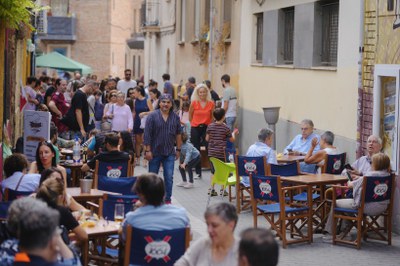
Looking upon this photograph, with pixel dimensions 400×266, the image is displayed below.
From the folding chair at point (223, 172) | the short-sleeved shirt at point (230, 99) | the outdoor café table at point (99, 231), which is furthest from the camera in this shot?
the short-sleeved shirt at point (230, 99)

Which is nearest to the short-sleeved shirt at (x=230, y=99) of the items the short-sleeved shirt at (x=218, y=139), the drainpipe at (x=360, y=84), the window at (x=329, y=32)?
the window at (x=329, y=32)

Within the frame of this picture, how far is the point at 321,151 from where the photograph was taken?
49.0 feet

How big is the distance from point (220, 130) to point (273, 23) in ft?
17.1

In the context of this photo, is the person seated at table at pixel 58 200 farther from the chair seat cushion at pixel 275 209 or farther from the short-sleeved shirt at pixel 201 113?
the short-sleeved shirt at pixel 201 113

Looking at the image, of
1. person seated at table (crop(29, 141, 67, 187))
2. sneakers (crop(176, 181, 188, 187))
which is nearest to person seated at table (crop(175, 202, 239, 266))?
person seated at table (crop(29, 141, 67, 187))

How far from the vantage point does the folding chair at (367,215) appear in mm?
12578

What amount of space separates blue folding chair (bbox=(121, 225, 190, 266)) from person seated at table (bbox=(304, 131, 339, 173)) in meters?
6.97

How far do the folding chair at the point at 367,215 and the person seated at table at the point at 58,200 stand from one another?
198 inches

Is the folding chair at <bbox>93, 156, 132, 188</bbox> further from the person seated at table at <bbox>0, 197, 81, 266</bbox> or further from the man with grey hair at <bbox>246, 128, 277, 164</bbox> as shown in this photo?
the person seated at table at <bbox>0, 197, 81, 266</bbox>

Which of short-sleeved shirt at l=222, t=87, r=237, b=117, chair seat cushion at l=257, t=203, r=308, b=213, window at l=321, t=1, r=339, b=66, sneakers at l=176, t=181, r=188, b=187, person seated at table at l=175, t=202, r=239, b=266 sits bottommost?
sneakers at l=176, t=181, r=188, b=187

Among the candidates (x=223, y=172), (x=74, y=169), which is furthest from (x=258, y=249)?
(x=223, y=172)

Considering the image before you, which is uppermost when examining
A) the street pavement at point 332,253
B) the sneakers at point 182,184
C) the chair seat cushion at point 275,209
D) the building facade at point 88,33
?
the building facade at point 88,33

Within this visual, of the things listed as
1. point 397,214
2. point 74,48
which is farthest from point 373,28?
point 74,48

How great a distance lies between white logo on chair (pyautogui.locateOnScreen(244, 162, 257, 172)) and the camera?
1479 centimetres
